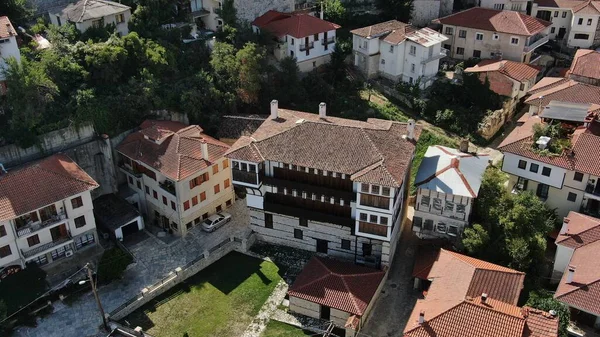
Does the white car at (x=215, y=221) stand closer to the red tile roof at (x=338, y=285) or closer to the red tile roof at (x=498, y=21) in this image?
the red tile roof at (x=338, y=285)

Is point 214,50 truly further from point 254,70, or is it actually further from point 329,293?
point 329,293

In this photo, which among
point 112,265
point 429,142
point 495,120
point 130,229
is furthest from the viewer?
point 495,120

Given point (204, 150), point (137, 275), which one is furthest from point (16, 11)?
point (137, 275)

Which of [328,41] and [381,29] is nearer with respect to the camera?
[381,29]

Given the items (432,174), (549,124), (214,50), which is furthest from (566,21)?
(214,50)

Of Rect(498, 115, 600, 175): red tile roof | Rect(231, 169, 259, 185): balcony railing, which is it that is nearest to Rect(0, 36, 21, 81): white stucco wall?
Rect(231, 169, 259, 185): balcony railing

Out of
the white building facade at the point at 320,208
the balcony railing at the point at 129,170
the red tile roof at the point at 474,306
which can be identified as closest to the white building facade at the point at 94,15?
the balcony railing at the point at 129,170

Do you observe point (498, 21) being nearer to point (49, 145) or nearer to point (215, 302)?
point (215, 302)
